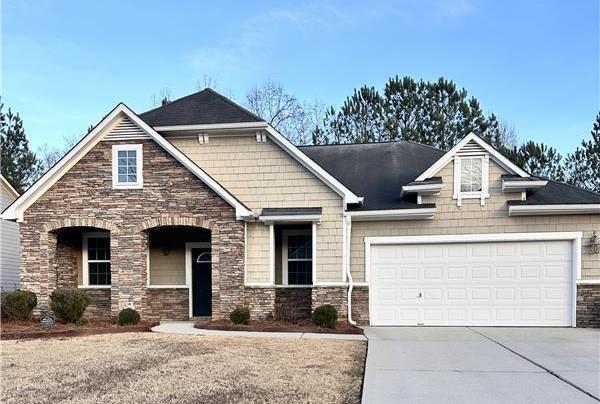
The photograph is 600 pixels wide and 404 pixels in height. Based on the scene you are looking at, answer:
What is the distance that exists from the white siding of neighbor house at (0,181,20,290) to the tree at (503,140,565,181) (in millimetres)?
24212

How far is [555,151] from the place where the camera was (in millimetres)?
27750

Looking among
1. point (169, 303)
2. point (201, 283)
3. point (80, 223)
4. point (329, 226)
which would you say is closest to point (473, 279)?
point (329, 226)

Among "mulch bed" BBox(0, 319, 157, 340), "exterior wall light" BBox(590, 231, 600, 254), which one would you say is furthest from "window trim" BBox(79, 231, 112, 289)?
"exterior wall light" BBox(590, 231, 600, 254)

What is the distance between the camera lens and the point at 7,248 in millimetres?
21734

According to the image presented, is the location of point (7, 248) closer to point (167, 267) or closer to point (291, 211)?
point (167, 267)

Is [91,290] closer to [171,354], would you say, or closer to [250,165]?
[250,165]

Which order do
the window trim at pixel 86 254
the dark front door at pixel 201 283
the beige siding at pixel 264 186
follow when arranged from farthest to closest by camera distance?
the window trim at pixel 86 254, the dark front door at pixel 201 283, the beige siding at pixel 264 186

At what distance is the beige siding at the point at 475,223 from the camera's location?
43.6ft

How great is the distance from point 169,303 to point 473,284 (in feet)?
27.6

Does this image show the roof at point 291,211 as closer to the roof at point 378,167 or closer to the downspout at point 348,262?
the downspout at point 348,262

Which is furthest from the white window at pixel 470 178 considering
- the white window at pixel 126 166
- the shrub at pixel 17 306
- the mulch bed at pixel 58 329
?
the shrub at pixel 17 306

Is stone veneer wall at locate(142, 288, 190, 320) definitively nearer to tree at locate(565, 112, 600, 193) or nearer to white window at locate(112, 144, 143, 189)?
white window at locate(112, 144, 143, 189)

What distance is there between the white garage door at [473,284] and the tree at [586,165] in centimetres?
1779

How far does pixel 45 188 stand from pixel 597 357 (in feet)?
44.4
